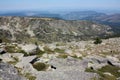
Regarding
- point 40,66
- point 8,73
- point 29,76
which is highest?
point 8,73

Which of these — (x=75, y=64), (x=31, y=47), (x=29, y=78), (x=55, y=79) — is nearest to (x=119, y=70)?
(x=75, y=64)

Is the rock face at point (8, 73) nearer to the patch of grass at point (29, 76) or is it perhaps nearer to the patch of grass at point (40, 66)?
the patch of grass at point (29, 76)

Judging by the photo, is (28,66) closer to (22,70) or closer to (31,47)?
(22,70)

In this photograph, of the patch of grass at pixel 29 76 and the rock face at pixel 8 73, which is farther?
the patch of grass at pixel 29 76

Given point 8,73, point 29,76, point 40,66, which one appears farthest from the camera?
point 40,66

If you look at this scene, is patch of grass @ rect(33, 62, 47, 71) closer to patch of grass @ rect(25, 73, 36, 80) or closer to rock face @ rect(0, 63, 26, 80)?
patch of grass @ rect(25, 73, 36, 80)

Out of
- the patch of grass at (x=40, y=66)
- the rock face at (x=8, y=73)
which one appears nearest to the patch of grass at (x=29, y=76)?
the rock face at (x=8, y=73)

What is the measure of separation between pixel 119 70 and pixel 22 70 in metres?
A: 14.2

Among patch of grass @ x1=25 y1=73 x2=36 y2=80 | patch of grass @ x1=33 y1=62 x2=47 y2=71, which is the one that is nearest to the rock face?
patch of grass @ x1=25 y1=73 x2=36 y2=80

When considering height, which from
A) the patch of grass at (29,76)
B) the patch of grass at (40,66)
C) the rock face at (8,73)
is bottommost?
the patch of grass at (40,66)

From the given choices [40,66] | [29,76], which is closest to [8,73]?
[29,76]

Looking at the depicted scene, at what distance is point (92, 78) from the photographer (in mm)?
26766

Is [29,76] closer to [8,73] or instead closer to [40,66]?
[8,73]

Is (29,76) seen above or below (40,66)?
above
